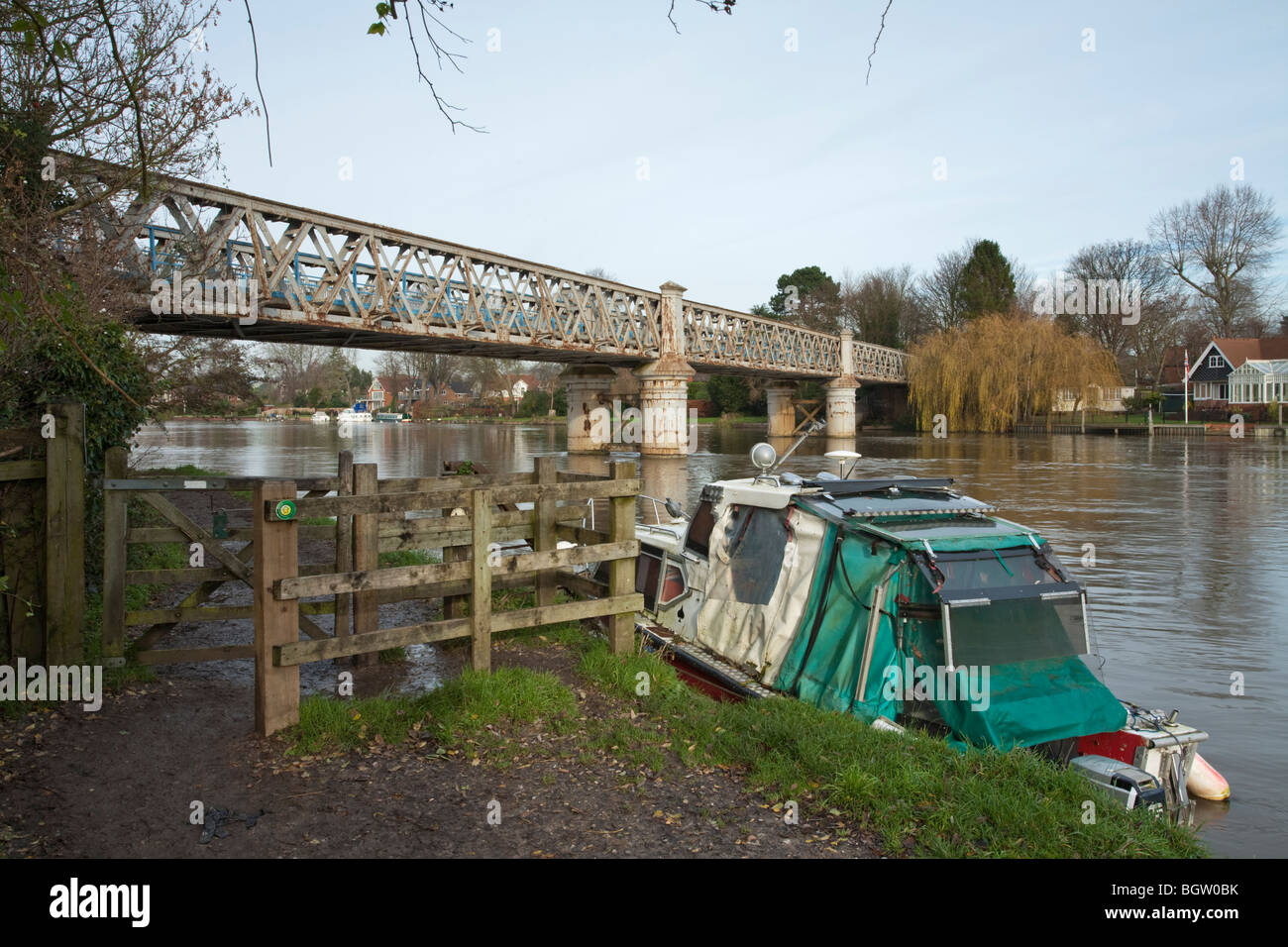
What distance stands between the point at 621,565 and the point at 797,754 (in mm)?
2408

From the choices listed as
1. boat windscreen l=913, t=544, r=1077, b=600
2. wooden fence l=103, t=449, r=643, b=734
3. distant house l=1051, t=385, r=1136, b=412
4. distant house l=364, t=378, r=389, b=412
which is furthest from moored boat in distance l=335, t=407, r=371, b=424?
boat windscreen l=913, t=544, r=1077, b=600

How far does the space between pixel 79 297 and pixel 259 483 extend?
509cm

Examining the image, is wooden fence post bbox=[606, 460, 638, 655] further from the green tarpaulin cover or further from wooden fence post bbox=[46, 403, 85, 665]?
wooden fence post bbox=[46, 403, 85, 665]

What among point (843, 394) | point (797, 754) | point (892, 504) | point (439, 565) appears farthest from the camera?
point (843, 394)

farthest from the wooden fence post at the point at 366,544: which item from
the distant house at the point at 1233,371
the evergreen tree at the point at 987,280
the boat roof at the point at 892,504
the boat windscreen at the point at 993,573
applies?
the evergreen tree at the point at 987,280

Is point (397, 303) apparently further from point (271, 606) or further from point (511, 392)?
point (511, 392)

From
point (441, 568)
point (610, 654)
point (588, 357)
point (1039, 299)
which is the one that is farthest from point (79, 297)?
point (1039, 299)

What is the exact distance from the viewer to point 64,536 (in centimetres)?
661

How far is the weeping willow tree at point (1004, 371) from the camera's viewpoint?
59.4m

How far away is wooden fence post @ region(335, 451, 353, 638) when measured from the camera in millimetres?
7109

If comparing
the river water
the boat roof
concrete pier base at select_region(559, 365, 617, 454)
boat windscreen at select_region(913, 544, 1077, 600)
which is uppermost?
concrete pier base at select_region(559, 365, 617, 454)

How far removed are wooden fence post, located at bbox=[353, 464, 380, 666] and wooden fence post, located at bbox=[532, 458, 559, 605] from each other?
137 cm

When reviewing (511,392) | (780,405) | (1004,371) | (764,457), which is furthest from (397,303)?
(511,392)

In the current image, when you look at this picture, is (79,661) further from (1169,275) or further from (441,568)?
(1169,275)
